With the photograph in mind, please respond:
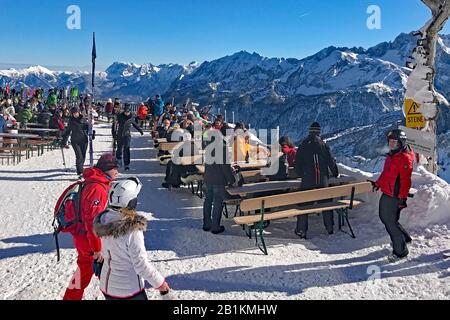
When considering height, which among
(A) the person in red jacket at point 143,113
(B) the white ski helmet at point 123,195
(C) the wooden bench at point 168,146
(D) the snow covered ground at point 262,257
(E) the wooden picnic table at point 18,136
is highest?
(A) the person in red jacket at point 143,113

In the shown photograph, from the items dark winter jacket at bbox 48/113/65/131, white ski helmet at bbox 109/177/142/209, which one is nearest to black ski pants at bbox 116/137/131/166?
dark winter jacket at bbox 48/113/65/131

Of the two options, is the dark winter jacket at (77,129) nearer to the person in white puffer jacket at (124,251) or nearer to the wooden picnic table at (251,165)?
the wooden picnic table at (251,165)

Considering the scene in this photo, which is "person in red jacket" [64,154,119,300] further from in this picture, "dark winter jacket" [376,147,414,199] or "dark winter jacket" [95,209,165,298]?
"dark winter jacket" [376,147,414,199]

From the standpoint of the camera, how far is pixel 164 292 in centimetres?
334

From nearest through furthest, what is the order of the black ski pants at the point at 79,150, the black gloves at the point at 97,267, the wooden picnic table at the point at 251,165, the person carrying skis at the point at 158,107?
the black gloves at the point at 97,267, the wooden picnic table at the point at 251,165, the black ski pants at the point at 79,150, the person carrying skis at the point at 158,107

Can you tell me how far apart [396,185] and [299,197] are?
1.55 metres

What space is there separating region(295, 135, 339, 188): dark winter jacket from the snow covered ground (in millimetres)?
925

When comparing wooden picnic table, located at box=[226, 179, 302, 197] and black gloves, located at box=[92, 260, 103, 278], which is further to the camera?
wooden picnic table, located at box=[226, 179, 302, 197]

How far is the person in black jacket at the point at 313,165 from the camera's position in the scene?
708 centimetres

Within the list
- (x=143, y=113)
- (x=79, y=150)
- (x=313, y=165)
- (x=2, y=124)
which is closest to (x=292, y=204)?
(x=313, y=165)

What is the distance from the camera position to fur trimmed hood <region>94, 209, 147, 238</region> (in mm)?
3277

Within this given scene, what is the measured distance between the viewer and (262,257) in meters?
6.23

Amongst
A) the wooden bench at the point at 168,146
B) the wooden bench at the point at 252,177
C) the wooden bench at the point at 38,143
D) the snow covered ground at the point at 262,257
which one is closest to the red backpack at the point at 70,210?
the snow covered ground at the point at 262,257
